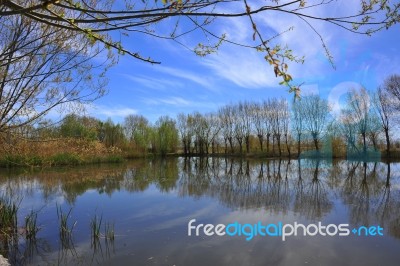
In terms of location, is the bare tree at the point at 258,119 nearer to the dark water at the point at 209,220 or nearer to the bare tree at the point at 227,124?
the bare tree at the point at 227,124

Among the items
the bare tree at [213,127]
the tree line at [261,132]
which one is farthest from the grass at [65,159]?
the bare tree at [213,127]

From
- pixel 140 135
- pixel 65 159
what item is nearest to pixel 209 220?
pixel 65 159

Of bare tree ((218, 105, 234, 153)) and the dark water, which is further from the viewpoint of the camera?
bare tree ((218, 105, 234, 153))

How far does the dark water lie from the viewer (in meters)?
6.11

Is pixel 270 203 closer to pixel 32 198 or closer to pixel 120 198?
pixel 120 198

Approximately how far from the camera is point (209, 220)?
878 cm

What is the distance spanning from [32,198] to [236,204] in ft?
24.4

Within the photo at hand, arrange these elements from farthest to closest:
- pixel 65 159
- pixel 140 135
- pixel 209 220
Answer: pixel 140 135 → pixel 65 159 → pixel 209 220

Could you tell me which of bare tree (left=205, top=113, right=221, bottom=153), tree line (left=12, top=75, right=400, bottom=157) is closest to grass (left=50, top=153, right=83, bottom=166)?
tree line (left=12, top=75, right=400, bottom=157)

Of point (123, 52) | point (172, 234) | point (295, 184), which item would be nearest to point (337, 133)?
point (295, 184)

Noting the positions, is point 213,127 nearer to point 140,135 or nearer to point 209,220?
point 140,135

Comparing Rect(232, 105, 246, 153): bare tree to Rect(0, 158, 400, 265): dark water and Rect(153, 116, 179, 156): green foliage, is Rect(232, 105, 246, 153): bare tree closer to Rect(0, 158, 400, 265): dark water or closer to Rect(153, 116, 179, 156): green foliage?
Rect(153, 116, 179, 156): green foliage

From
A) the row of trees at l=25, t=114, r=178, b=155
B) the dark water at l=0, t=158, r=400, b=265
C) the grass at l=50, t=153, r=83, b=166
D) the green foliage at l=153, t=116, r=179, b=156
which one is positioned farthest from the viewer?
the green foliage at l=153, t=116, r=179, b=156

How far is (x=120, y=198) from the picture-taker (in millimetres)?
12859
